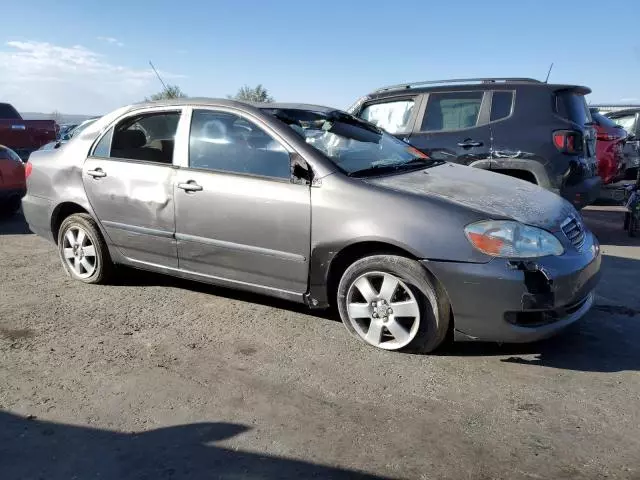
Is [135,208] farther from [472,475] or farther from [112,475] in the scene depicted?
[472,475]

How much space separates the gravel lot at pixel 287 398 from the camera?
2.56m

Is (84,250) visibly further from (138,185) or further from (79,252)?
(138,185)

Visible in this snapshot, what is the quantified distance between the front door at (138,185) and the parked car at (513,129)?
3057mm

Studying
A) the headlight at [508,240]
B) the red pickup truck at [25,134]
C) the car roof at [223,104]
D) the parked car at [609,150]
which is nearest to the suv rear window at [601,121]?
the parked car at [609,150]

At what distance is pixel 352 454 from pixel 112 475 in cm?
106

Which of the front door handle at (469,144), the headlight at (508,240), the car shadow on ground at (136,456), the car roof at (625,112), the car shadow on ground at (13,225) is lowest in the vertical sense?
the car shadow on ground at (13,225)

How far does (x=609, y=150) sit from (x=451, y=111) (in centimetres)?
292

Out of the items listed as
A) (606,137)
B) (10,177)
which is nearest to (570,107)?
(606,137)

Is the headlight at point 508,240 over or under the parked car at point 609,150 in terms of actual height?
under

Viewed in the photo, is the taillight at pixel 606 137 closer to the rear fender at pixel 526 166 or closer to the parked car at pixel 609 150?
the parked car at pixel 609 150

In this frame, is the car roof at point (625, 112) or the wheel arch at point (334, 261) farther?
the car roof at point (625, 112)

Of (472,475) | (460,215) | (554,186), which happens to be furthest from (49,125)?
(472,475)

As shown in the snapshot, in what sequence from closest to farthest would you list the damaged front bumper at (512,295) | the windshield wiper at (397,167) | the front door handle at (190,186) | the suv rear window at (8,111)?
the damaged front bumper at (512,295), the windshield wiper at (397,167), the front door handle at (190,186), the suv rear window at (8,111)

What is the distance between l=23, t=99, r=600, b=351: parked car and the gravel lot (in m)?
0.30
